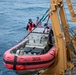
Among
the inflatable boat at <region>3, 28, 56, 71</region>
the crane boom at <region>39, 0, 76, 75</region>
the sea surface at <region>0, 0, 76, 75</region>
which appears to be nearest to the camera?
the inflatable boat at <region>3, 28, 56, 71</region>

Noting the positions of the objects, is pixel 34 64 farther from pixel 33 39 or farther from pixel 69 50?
pixel 69 50

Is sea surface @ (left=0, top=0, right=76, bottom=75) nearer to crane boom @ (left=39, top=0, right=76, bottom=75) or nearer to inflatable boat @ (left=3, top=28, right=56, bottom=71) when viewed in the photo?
inflatable boat @ (left=3, top=28, right=56, bottom=71)

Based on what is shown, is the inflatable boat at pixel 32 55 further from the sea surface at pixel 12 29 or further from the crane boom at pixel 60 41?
the sea surface at pixel 12 29

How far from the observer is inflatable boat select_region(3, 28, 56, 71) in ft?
32.9

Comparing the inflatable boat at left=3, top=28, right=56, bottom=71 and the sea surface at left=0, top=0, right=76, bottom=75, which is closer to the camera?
the inflatable boat at left=3, top=28, right=56, bottom=71

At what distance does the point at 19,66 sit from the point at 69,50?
3169 millimetres

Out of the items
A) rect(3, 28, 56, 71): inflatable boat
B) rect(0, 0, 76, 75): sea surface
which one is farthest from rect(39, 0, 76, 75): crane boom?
rect(0, 0, 76, 75): sea surface

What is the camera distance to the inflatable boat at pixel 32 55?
10016 mm

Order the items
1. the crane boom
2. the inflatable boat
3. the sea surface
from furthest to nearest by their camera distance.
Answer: the sea surface, the crane boom, the inflatable boat

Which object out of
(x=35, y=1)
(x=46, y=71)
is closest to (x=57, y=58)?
(x=46, y=71)

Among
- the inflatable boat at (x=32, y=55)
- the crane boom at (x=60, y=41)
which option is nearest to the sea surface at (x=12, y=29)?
the inflatable boat at (x=32, y=55)

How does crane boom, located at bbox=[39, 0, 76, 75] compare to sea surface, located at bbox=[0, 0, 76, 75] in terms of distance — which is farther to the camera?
sea surface, located at bbox=[0, 0, 76, 75]

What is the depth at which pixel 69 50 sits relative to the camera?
1228cm

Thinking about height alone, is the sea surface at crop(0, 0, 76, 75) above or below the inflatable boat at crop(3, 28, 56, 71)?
above
